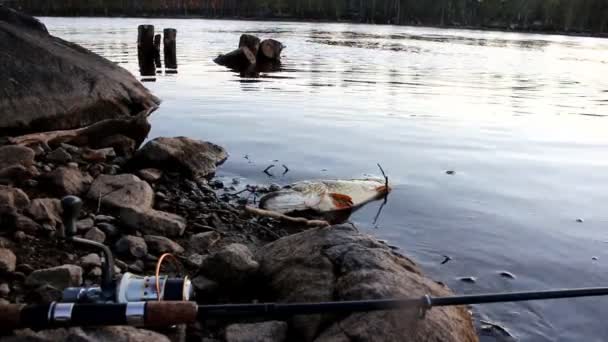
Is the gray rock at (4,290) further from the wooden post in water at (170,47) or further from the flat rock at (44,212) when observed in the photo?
the wooden post in water at (170,47)

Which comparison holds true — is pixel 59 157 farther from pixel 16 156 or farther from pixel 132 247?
pixel 132 247

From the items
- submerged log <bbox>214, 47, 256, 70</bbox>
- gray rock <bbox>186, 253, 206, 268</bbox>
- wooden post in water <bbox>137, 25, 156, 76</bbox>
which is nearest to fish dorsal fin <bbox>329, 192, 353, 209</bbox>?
gray rock <bbox>186, 253, 206, 268</bbox>

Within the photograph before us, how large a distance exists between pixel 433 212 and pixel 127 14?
140938mm

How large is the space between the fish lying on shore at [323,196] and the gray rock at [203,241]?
1.36 m

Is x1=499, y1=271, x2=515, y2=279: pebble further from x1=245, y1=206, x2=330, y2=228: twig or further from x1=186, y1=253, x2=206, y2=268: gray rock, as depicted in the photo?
x1=186, y1=253, x2=206, y2=268: gray rock

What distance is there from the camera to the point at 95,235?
523cm

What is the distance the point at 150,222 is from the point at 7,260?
1.66 metres

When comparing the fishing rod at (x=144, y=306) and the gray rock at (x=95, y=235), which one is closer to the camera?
the fishing rod at (x=144, y=306)

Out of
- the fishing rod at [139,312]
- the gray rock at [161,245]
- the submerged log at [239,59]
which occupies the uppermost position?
the submerged log at [239,59]

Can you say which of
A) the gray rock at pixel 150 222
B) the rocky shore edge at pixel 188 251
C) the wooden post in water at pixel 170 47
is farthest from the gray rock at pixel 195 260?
the wooden post in water at pixel 170 47

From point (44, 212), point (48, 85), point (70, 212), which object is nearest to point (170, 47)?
point (48, 85)

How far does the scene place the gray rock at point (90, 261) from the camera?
15.1 ft

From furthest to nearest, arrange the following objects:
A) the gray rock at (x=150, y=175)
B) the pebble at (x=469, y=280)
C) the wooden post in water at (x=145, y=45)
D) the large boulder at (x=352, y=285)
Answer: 1. the wooden post in water at (x=145, y=45)
2. the gray rock at (x=150, y=175)
3. the pebble at (x=469, y=280)
4. the large boulder at (x=352, y=285)

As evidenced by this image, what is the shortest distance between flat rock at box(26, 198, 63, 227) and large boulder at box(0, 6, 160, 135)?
377 cm
